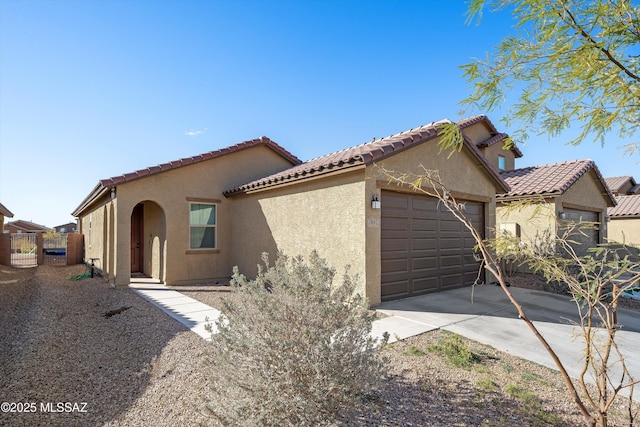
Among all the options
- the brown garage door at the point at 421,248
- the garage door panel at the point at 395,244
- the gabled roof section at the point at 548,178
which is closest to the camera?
the garage door panel at the point at 395,244

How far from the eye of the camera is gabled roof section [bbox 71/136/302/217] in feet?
32.5

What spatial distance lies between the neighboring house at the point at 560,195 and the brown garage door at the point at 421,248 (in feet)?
8.01

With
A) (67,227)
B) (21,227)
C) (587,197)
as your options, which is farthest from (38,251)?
(67,227)

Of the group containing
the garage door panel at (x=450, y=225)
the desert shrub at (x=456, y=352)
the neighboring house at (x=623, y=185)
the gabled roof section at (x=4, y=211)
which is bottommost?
the desert shrub at (x=456, y=352)

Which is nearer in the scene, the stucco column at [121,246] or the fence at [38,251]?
the stucco column at [121,246]

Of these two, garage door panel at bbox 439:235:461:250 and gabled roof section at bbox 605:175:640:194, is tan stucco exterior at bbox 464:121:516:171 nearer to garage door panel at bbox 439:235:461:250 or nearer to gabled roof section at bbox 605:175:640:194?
garage door panel at bbox 439:235:461:250

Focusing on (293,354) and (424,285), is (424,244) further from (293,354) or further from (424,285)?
(293,354)

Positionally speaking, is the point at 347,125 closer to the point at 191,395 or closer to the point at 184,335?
the point at 184,335

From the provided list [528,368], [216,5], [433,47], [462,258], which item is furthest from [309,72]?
[528,368]

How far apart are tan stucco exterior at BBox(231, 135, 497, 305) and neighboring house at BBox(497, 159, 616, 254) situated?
95.7 inches

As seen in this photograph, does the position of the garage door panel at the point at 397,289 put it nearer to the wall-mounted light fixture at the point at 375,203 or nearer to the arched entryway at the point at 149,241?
the wall-mounted light fixture at the point at 375,203

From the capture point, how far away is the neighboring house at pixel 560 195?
474 inches

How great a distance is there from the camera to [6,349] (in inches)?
209

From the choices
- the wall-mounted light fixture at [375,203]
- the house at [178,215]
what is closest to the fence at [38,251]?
the house at [178,215]
